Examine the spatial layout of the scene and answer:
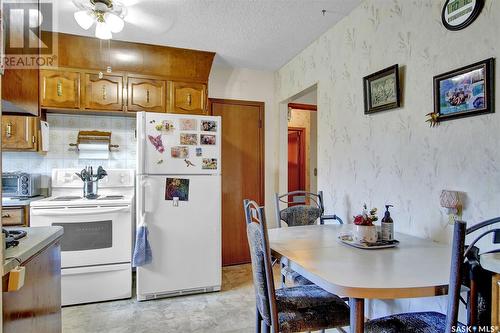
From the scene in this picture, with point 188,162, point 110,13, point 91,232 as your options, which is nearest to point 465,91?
point 188,162

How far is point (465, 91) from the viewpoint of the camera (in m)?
1.58

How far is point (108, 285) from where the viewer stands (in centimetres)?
271

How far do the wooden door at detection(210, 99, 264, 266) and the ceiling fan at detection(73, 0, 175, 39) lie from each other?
1406 millimetres

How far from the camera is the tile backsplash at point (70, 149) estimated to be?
3107mm

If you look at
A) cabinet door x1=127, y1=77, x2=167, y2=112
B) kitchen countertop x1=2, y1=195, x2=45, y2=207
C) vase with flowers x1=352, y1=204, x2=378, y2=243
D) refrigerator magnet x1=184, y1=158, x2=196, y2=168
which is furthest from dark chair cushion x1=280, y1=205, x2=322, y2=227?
kitchen countertop x1=2, y1=195, x2=45, y2=207

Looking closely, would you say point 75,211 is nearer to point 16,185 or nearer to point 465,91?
point 16,185

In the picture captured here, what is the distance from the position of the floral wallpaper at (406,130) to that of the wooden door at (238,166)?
115 centimetres

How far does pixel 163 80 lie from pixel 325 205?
6.79ft

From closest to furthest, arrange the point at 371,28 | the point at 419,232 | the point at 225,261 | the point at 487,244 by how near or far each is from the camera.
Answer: the point at 487,244 < the point at 419,232 < the point at 371,28 < the point at 225,261

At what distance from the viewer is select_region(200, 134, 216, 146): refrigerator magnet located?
2.87 meters

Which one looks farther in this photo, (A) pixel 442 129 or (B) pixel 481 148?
(A) pixel 442 129

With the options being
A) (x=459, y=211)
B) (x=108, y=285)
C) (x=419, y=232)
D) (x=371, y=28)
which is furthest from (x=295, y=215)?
(x=108, y=285)

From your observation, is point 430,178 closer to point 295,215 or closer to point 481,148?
point 481,148

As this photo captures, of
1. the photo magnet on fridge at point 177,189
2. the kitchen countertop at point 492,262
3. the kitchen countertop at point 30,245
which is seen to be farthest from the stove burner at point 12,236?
the kitchen countertop at point 492,262
